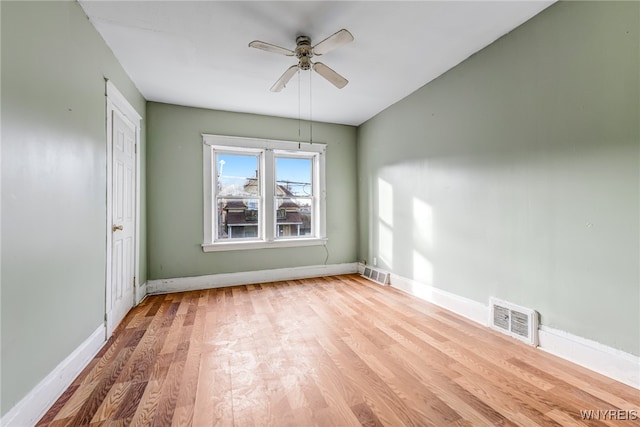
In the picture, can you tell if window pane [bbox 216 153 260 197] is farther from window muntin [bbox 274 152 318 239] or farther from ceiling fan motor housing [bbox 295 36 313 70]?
ceiling fan motor housing [bbox 295 36 313 70]

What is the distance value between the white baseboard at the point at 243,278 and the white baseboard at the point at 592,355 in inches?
120

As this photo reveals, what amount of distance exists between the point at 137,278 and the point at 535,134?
445cm

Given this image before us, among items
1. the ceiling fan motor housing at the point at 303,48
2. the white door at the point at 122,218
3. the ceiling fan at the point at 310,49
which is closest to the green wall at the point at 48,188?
the white door at the point at 122,218

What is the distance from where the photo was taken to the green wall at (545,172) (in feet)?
5.79

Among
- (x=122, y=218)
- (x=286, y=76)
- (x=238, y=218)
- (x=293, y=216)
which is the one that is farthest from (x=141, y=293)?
(x=286, y=76)

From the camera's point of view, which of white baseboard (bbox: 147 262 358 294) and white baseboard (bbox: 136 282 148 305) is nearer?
white baseboard (bbox: 136 282 148 305)

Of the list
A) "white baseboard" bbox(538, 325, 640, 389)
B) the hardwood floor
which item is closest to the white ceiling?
"white baseboard" bbox(538, 325, 640, 389)

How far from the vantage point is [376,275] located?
14.2 ft

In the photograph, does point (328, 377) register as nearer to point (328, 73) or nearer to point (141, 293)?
point (328, 73)

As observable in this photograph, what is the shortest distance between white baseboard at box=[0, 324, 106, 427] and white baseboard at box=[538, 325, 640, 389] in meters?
3.43

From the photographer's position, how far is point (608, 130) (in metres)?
1.82

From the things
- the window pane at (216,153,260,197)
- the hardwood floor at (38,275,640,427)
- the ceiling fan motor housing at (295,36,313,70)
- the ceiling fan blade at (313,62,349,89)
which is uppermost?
the ceiling fan motor housing at (295,36,313,70)

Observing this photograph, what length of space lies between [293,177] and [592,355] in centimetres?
402

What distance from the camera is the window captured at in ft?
13.6
